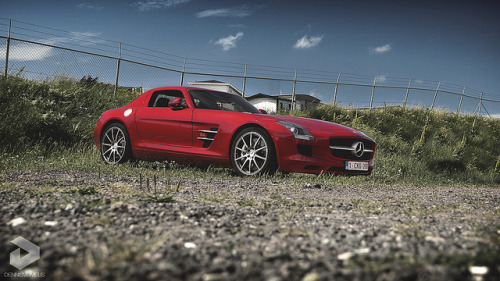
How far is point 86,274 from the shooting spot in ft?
4.88

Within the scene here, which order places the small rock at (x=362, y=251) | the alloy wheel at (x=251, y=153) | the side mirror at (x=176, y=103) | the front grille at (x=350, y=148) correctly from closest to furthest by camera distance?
A: the small rock at (x=362, y=251)
the alloy wheel at (x=251, y=153)
the front grille at (x=350, y=148)
the side mirror at (x=176, y=103)

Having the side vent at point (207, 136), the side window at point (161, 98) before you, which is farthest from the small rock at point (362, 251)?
the side window at point (161, 98)

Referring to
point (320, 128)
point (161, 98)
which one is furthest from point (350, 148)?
point (161, 98)

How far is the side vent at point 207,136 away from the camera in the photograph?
5888 mm

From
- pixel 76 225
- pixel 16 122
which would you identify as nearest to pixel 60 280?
pixel 76 225

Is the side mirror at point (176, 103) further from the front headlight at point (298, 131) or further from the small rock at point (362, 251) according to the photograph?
the small rock at point (362, 251)

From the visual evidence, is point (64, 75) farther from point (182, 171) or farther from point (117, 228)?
point (117, 228)

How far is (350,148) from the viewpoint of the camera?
5785 mm

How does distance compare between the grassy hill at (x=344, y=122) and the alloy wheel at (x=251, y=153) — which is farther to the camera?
the grassy hill at (x=344, y=122)

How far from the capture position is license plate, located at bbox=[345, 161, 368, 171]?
18.7 ft

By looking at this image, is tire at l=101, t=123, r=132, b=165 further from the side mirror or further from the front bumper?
the front bumper

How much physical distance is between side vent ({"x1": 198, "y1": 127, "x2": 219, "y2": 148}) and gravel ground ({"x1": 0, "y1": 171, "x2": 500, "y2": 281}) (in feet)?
7.43

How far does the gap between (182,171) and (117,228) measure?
3.84 m

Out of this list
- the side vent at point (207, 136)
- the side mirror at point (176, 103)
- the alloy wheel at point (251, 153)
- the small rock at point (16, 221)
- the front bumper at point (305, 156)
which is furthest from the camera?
the side mirror at point (176, 103)
